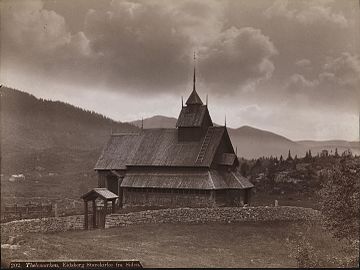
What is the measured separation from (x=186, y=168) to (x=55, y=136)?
93938 mm

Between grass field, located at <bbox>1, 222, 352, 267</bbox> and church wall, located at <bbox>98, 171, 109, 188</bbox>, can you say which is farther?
church wall, located at <bbox>98, 171, 109, 188</bbox>

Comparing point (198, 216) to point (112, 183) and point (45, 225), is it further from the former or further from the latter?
point (112, 183)

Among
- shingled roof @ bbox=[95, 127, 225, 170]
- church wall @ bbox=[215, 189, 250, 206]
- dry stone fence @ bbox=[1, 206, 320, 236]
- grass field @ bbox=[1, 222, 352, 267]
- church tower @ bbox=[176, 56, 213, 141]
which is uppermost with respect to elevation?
church tower @ bbox=[176, 56, 213, 141]

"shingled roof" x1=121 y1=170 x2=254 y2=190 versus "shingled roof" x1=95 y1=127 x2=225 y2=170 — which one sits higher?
"shingled roof" x1=95 y1=127 x2=225 y2=170

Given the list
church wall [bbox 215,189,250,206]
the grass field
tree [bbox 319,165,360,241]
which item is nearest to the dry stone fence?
the grass field

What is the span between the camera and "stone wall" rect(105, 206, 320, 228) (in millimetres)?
34188

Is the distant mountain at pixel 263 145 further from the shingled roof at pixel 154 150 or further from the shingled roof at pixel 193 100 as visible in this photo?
the shingled roof at pixel 193 100

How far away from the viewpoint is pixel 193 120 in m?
45.1

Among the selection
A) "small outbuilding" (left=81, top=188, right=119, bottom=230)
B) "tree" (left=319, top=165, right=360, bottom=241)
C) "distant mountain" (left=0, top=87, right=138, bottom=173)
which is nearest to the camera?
"tree" (left=319, top=165, right=360, bottom=241)

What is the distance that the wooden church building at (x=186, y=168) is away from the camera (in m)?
42.3

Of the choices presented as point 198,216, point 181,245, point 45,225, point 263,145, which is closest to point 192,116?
point 198,216

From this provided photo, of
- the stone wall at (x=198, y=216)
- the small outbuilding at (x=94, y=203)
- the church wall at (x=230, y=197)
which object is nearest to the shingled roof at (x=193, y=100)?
the church wall at (x=230, y=197)

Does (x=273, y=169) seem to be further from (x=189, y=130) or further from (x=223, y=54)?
(x=223, y=54)

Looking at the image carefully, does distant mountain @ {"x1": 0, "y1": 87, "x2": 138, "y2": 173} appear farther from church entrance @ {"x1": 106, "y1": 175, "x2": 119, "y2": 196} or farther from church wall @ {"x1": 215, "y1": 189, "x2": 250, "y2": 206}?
church wall @ {"x1": 215, "y1": 189, "x2": 250, "y2": 206}
